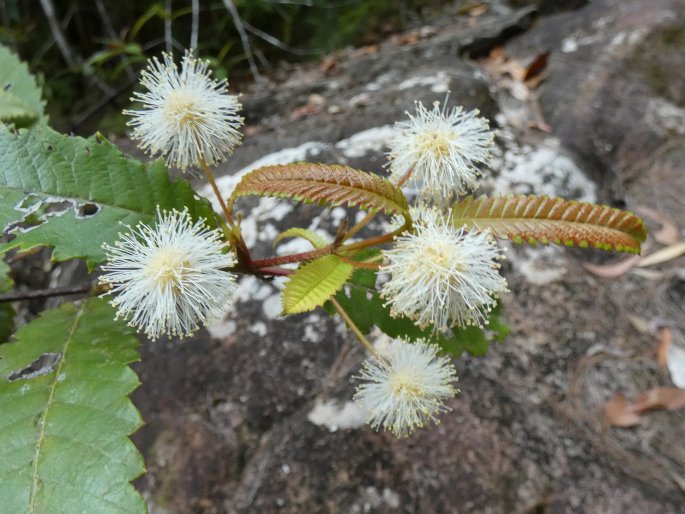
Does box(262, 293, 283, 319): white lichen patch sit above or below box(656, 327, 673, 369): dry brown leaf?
above

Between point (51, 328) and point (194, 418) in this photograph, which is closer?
point (51, 328)

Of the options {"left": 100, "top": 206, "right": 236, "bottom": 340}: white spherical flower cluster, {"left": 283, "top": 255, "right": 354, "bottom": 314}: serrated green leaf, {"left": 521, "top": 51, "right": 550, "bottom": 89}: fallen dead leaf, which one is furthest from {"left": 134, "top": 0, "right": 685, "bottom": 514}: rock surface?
{"left": 283, "top": 255, "right": 354, "bottom": 314}: serrated green leaf

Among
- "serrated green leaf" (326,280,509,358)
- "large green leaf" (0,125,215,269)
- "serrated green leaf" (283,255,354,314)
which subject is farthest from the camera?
"serrated green leaf" (326,280,509,358)

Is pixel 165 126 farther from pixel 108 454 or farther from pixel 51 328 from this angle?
pixel 108 454

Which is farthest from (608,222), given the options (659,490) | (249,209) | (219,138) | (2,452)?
(249,209)

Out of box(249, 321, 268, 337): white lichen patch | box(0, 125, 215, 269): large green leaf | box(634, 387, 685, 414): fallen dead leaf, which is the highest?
box(0, 125, 215, 269): large green leaf

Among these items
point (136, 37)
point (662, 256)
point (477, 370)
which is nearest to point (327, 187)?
point (477, 370)

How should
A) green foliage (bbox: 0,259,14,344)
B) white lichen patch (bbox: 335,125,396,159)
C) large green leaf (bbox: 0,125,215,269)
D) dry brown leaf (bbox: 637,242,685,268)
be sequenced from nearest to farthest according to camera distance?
large green leaf (bbox: 0,125,215,269) → green foliage (bbox: 0,259,14,344) → white lichen patch (bbox: 335,125,396,159) → dry brown leaf (bbox: 637,242,685,268)

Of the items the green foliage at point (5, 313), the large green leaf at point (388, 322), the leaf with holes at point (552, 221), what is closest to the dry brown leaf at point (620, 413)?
the large green leaf at point (388, 322)

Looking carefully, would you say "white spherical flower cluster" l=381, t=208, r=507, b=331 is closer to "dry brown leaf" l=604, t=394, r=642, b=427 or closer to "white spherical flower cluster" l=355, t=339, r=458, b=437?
"white spherical flower cluster" l=355, t=339, r=458, b=437
